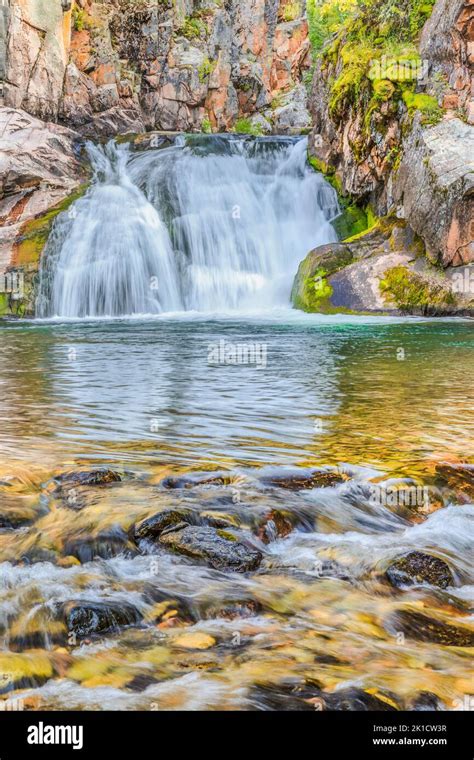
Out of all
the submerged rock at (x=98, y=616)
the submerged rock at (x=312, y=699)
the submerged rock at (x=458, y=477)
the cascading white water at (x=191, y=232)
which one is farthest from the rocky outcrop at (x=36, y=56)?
the submerged rock at (x=312, y=699)

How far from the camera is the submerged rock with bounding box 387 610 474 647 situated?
2.74 meters

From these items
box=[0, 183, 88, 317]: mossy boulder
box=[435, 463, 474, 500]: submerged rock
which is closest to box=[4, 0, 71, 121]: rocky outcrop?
box=[0, 183, 88, 317]: mossy boulder

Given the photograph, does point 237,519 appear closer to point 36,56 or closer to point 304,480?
point 304,480

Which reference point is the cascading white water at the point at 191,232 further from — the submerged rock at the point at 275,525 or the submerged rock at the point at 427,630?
the submerged rock at the point at 427,630

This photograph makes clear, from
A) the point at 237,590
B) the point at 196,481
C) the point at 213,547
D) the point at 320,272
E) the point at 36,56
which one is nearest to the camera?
the point at 237,590

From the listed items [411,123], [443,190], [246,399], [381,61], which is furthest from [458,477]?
[381,61]

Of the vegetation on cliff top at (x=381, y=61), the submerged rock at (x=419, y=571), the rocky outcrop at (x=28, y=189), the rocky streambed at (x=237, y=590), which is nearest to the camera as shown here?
the rocky streambed at (x=237, y=590)

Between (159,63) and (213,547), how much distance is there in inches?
1276

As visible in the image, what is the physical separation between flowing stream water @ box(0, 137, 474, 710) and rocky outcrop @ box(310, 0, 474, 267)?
16.5ft

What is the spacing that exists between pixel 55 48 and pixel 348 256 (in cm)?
1770

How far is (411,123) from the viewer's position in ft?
54.8

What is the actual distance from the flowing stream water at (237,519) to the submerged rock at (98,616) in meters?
0.01

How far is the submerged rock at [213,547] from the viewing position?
11.0ft

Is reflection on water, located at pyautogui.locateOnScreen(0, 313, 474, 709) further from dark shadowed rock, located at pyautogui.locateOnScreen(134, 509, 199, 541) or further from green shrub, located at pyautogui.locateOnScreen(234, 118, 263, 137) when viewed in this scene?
green shrub, located at pyautogui.locateOnScreen(234, 118, 263, 137)
